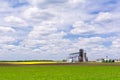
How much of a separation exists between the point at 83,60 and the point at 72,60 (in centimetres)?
689

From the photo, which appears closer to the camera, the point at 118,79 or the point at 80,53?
the point at 118,79

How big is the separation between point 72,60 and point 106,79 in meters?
143

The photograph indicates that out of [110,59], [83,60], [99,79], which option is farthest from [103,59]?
[99,79]

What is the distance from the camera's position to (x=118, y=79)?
3931cm

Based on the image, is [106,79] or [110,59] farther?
[110,59]

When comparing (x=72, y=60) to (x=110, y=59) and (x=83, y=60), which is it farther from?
(x=110, y=59)

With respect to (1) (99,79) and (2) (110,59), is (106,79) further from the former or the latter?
(2) (110,59)

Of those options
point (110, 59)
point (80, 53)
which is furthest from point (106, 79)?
point (110, 59)

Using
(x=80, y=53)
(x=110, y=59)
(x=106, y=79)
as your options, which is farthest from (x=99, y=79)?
(x=110, y=59)

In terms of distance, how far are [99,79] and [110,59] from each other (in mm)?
153494

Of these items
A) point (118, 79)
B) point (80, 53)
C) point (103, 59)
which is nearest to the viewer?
point (118, 79)

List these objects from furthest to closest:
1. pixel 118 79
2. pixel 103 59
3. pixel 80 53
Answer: pixel 103 59, pixel 80 53, pixel 118 79

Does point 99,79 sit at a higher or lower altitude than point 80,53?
lower

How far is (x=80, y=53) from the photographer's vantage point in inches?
7111
